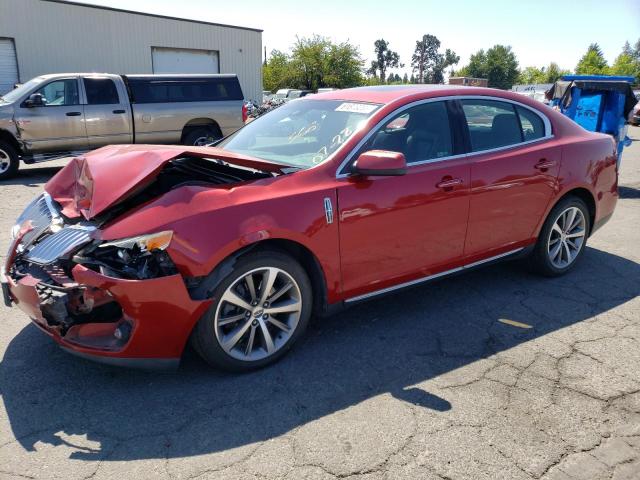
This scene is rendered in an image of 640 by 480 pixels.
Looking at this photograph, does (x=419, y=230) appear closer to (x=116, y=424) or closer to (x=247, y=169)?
(x=247, y=169)

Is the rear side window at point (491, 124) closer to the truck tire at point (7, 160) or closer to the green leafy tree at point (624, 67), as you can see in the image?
the truck tire at point (7, 160)

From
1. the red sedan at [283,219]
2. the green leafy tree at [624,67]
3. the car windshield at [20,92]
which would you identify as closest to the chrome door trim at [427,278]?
the red sedan at [283,219]

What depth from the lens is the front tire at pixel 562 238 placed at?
15.0ft

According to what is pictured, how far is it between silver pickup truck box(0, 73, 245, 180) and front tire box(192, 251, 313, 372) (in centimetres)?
866

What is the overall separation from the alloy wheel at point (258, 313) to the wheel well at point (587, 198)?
9.24ft

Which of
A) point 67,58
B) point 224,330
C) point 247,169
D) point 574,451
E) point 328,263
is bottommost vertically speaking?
point 574,451

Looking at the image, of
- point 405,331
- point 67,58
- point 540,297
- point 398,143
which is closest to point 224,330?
point 405,331

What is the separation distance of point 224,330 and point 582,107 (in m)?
8.77

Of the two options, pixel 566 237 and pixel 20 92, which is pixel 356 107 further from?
pixel 20 92

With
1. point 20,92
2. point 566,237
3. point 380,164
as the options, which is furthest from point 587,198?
point 20,92

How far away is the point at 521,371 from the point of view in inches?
127

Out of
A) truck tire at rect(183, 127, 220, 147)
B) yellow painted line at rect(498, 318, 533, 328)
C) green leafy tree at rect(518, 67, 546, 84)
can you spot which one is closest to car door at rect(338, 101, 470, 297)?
yellow painted line at rect(498, 318, 533, 328)

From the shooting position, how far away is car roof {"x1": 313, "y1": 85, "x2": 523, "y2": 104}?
12.5 feet

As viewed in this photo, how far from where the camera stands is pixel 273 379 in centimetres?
310
